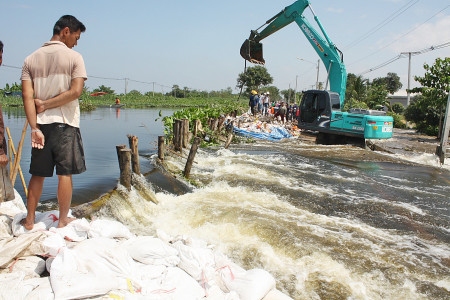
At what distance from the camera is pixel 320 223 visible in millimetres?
5781

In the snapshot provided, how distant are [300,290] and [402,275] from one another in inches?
55.3

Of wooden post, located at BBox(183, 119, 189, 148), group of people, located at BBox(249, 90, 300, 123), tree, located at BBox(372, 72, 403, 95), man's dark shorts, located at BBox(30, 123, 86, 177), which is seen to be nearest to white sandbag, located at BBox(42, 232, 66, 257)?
man's dark shorts, located at BBox(30, 123, 86, 177)

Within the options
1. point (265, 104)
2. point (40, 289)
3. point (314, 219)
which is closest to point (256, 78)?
point (265, 104)

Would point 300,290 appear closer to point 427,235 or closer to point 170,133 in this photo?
point 427,235

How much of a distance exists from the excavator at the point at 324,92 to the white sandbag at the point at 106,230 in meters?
12.4

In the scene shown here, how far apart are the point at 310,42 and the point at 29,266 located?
15.4 meters

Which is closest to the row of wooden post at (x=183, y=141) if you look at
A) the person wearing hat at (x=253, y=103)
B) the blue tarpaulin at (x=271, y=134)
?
the blue tarpaulin at (x=271, y=134)

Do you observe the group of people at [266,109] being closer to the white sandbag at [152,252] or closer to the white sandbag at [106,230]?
the white sandbag at [106,230]

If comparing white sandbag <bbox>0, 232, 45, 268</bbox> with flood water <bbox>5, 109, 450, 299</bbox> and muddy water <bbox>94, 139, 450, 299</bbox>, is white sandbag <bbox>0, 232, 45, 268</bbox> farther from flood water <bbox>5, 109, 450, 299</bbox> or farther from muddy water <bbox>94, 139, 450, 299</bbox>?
muddy water <bbox>94, 139, 450, 299</bbox>

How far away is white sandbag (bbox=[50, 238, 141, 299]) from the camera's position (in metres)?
2.41

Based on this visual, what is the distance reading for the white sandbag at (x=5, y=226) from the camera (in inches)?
119

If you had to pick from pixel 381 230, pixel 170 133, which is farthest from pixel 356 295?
pixel 170 133

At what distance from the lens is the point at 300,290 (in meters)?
3.77

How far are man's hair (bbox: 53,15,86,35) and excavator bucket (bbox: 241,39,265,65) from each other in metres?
12.0
